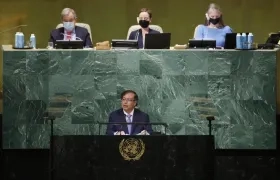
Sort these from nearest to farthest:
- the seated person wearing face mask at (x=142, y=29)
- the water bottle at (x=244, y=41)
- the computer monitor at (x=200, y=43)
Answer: the water bottle at (x=244, y=41) < the computer monitor at (x=200, y=43) < the seated person wearing face mask at (x=142, y=29)

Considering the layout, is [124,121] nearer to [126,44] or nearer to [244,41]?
[126,44]

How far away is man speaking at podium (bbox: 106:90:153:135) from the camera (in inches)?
331

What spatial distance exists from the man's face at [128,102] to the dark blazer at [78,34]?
1.49 meters

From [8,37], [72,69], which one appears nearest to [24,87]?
[72,69]

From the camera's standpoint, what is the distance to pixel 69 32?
1009 centimetres

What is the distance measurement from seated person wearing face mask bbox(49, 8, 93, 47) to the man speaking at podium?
1.51 meters

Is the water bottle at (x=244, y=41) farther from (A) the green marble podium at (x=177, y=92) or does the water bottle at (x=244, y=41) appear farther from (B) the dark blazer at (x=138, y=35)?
(B) the dark blazer at (x=138, y=35)

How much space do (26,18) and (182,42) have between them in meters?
2.68

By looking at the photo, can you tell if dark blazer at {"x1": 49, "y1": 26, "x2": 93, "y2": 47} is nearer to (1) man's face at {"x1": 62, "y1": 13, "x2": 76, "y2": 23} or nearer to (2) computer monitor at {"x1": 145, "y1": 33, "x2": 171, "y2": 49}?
(1) man's face at {"x1": 62, "y1": 13, "x2": 76, "y2": 23}

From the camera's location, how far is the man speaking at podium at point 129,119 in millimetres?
8398

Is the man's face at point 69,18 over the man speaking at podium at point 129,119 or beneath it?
over

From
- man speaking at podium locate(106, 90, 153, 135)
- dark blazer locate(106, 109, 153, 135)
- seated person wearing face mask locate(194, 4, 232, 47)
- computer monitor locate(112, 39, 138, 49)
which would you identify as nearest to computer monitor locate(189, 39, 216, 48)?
computer monitor locate(112, 39, 138, 49)

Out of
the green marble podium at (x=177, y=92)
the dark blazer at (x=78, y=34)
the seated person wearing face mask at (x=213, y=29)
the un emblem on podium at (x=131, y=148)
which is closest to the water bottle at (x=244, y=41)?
the green marble podium at (x=177, y=92)

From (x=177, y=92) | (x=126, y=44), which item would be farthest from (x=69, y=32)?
(x=177, y=92)
